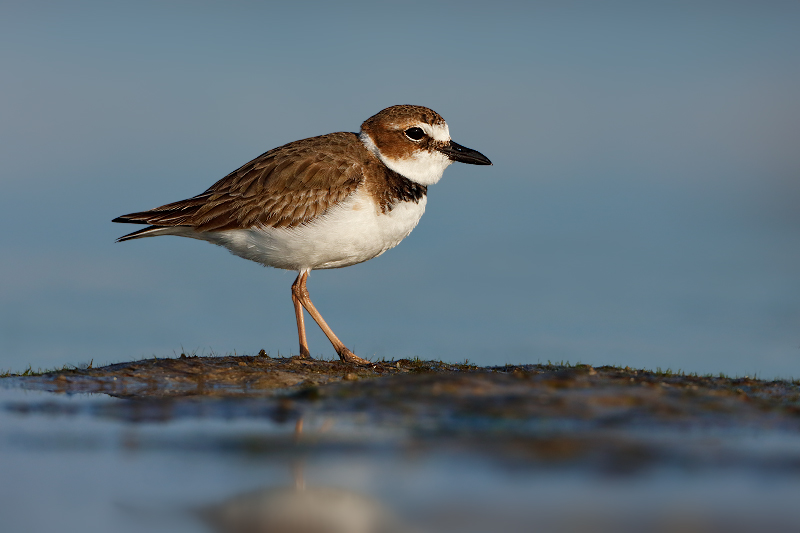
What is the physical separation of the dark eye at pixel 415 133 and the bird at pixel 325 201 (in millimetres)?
15

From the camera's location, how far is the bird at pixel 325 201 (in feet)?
35.8

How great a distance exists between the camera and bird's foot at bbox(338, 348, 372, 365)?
36.7 feet

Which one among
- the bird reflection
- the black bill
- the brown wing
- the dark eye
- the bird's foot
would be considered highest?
the dark eye

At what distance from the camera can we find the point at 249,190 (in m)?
11.5

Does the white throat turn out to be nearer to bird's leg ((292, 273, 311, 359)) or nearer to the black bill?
the black bill

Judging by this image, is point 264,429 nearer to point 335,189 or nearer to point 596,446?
point 596,446

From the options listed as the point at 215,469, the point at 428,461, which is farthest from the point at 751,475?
the point at 215,469

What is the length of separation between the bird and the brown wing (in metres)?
0.01

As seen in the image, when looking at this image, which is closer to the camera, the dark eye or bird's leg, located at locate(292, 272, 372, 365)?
bird's leg, located at locate(292, 272, 372, 365)

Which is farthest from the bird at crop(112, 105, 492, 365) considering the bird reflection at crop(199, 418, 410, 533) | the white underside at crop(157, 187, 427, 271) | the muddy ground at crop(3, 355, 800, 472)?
the bird reflection at crop(199, 418, 410, 533)

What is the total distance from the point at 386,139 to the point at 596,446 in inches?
269

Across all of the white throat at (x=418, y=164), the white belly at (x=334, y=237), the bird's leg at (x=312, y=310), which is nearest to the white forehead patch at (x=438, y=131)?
the white throat at (x=418, y=164)

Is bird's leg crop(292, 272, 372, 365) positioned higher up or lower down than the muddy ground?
higher up

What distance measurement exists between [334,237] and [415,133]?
7.13 ft
